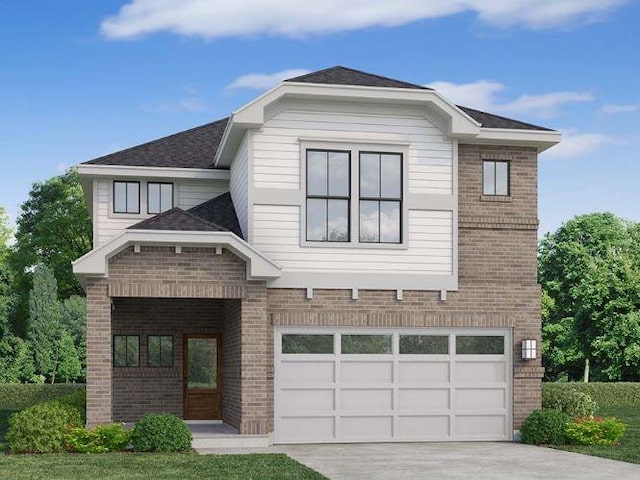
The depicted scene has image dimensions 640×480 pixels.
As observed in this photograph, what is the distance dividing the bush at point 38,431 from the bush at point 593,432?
32.8 feet

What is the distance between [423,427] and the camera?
831 inches

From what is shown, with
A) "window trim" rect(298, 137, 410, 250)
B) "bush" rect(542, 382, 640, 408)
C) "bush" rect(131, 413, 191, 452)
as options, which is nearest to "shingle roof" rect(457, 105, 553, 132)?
"window trim" rect(298, 137, 410, 250)

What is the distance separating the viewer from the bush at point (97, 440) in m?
18.5

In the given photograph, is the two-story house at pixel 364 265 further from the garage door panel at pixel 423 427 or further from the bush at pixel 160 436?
the bush at pixel 160 436

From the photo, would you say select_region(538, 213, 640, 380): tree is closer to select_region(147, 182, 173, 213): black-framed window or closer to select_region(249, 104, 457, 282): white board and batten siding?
select_region(249, 104, 457, 282): white board and batten siding

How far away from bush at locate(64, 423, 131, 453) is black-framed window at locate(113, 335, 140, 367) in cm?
564

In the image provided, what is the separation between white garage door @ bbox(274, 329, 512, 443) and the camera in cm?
2059

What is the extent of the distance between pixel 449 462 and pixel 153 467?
5.05 metres

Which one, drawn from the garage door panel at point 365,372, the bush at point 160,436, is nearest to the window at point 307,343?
the garage door panel at point 365,372

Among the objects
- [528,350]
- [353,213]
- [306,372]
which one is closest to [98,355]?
[306,372]

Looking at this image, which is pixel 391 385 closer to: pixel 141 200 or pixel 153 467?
pixel 153 467

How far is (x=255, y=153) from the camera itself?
67.5ft

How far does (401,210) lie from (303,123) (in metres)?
2.73

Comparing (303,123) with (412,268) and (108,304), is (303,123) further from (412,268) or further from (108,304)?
(108,304)
